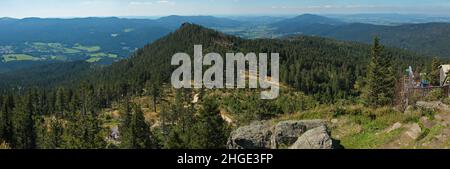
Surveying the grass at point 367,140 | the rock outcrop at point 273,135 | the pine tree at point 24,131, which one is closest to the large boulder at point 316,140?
the rock outcrop at point 273,135

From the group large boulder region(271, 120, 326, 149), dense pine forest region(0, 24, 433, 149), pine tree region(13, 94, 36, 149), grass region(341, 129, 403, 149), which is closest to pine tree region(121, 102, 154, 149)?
dense pine forest region(0, 24, 433, 149)

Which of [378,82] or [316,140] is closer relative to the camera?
[316,140]

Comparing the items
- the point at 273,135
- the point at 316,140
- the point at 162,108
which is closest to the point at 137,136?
the point at 273,135

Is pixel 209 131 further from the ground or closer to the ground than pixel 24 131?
further from the ground

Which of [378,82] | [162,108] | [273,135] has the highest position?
[273,135]

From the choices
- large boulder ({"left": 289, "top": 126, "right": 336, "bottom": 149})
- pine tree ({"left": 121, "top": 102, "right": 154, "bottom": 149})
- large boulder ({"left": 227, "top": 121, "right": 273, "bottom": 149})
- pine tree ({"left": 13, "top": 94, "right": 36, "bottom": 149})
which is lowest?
pine tree ({"left": 13, "top": 94, "right": 36, "bottom": 149})

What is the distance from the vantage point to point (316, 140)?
2211cm

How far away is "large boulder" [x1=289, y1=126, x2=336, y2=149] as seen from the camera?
71.4 feet

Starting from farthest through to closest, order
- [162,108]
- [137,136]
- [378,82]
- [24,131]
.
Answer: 1. [162,108]
2. [24,131]
3. [378,82]
4. [137,136]

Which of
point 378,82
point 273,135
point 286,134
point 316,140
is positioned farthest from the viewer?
point 378,82

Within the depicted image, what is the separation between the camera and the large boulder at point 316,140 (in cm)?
2177

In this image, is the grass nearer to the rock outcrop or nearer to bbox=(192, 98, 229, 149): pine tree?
the rock outcrop

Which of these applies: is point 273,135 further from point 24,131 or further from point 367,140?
point 24,131

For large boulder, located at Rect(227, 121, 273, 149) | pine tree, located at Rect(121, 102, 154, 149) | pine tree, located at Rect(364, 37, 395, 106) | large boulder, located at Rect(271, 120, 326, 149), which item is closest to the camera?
large boulder, located at Rect(271, 120, 326, 149)
